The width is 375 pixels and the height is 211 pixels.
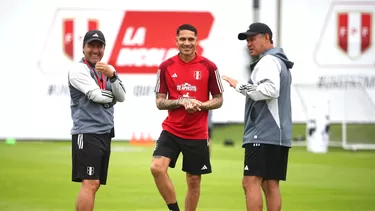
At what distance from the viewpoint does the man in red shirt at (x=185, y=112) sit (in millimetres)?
10199

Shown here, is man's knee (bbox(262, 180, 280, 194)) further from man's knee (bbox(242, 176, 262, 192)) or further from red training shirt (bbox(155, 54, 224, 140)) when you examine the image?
red training shirt (bbox(155, 54, 224, 140))

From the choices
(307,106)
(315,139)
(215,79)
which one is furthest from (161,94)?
(307,106)

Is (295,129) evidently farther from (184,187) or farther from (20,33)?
(184,187)

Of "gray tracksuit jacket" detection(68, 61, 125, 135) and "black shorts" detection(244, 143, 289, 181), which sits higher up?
"gray tracksuit jacket" detection(68, 61, 125, 135)

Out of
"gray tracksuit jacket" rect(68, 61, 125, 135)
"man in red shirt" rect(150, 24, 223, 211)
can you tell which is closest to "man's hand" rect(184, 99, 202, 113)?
"man in red shirt" rect(150, 24, 223, 211)

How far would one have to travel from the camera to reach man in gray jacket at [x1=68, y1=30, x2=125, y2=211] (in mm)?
9289

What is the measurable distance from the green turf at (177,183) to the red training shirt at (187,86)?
2.30 meters

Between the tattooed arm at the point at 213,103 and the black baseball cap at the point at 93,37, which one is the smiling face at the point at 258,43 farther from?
the black baseball cap at the point at 93,37

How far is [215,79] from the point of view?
10.4 metres

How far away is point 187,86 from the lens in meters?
10.2

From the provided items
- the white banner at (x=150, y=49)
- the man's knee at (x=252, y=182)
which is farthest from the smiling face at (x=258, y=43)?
the white banner at (x=150, y=49)

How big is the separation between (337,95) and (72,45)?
8.23 metres

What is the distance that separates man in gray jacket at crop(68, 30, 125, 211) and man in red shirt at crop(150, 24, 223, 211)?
2.89 feet

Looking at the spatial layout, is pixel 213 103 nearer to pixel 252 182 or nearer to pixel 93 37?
pixel 252 182
